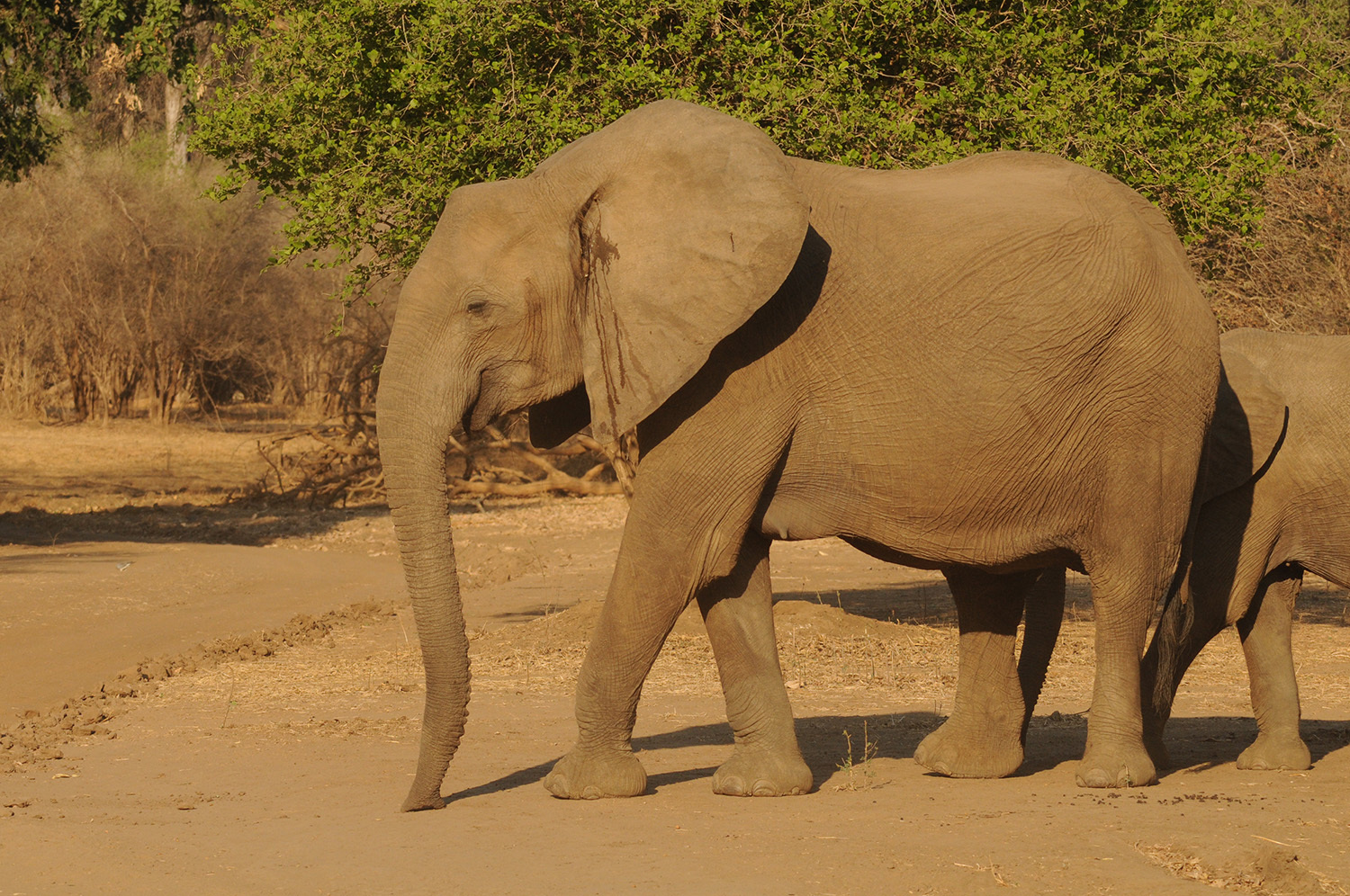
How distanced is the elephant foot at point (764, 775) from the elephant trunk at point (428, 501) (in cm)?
119

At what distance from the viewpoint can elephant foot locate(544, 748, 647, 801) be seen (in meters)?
6.42

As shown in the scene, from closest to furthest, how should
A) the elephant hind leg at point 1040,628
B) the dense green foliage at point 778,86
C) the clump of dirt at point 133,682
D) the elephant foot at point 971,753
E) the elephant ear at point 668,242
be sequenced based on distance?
the elephant ear at point 668,242 < the elephant foot at point 971,753 < the elephant hind leg at point 1040,628 < the clump of dirt at point 133,682 < the dense green foliage at point 778,86

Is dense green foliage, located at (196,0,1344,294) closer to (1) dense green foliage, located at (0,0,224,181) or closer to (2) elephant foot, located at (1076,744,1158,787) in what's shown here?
(2) elephant foot, located at (1076,744,1158,787)

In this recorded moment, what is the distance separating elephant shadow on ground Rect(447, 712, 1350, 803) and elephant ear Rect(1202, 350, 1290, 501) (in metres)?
1.38

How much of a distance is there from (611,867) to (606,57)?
259 inches

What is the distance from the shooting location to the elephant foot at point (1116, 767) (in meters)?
6.40

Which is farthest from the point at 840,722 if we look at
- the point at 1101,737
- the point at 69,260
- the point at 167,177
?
the point at 167,177

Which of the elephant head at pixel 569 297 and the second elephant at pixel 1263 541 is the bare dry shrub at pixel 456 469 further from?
the elephant head at pixel 569 297

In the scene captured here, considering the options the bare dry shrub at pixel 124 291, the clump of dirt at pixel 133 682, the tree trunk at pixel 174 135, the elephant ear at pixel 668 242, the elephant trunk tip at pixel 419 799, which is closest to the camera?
the elephant ear at pixel 668 242

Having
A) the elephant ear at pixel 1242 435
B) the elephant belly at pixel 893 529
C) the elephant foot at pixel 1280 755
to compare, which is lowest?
the elephant foot at pixel 1280 755

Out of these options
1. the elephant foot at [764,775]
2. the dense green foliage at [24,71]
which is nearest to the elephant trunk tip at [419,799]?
the elephant foot at [764,775]

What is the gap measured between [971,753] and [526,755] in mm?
2197

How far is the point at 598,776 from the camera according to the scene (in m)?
6.42

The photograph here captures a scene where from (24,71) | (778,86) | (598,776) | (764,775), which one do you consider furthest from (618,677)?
(24,71)
